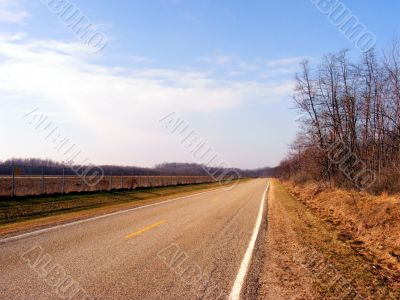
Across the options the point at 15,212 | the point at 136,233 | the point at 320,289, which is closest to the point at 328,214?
the point at 136,233

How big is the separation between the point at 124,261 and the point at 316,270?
11.8ft

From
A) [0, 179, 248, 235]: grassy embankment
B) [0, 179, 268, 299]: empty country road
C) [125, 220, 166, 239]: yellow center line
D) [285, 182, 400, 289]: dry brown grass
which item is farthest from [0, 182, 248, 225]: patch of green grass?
[285, 182, 400, 289]: dry brown grass

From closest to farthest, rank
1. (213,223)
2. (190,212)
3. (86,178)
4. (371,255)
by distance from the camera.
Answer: (371,255) → (213,223) → (190,212) → (86,178)

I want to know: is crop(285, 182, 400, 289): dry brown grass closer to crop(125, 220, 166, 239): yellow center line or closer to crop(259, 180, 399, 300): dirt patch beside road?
crop(259, 180, 399, 300): dirt patch beside road

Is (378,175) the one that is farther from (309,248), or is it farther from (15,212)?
(15,212)

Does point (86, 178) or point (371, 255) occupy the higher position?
point (86, 178)

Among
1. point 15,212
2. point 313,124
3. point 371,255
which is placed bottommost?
point 371,255

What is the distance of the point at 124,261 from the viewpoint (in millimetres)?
7641

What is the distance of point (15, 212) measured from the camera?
1764 cm

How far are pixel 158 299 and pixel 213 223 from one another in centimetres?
813

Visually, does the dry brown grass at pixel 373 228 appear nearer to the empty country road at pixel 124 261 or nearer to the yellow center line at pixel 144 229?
the empty country road at pixel 124 261

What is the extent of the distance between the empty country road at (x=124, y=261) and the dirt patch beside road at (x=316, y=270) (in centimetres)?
69

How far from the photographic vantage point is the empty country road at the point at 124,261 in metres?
5.93

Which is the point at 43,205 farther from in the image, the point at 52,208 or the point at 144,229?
the point at 144,229
